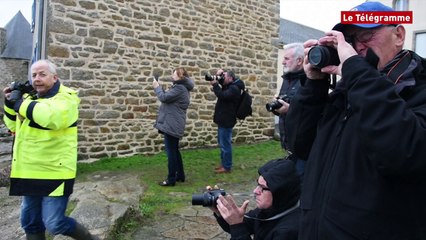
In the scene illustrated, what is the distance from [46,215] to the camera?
2.88 meters

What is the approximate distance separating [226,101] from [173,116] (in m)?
1.02

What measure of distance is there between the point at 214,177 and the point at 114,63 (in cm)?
293

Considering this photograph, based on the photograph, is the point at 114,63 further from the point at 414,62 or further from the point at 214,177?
the point at 414,62

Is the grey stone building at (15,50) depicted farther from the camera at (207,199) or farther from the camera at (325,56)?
the camera at (325,56)

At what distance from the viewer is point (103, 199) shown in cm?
444

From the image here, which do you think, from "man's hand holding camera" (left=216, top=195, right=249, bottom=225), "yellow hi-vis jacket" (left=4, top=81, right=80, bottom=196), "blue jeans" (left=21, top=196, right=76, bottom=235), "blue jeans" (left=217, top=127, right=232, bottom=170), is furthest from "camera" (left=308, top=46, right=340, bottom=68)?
"blue jeans" (left=217, top=127, right=232, bottom=170)

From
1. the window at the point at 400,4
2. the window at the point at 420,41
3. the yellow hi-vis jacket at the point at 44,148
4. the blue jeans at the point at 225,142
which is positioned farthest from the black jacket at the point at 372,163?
the window at the point at 400,4

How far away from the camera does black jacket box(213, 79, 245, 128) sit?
5.96 metres

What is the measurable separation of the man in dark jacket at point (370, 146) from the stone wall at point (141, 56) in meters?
6.04

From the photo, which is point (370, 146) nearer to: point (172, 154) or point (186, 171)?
point (172, 154)

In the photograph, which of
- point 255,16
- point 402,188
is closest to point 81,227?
point 402,188

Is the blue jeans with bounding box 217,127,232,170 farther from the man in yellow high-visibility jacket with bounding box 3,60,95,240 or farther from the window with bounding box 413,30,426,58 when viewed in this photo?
the window with bounding box 413,30,426,58

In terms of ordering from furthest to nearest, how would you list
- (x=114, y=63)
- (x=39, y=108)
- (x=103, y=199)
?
(x=114, y=63)
(x=103, y=199)
(x=39, y=108)

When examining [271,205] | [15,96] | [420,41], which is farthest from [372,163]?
[420,41]
